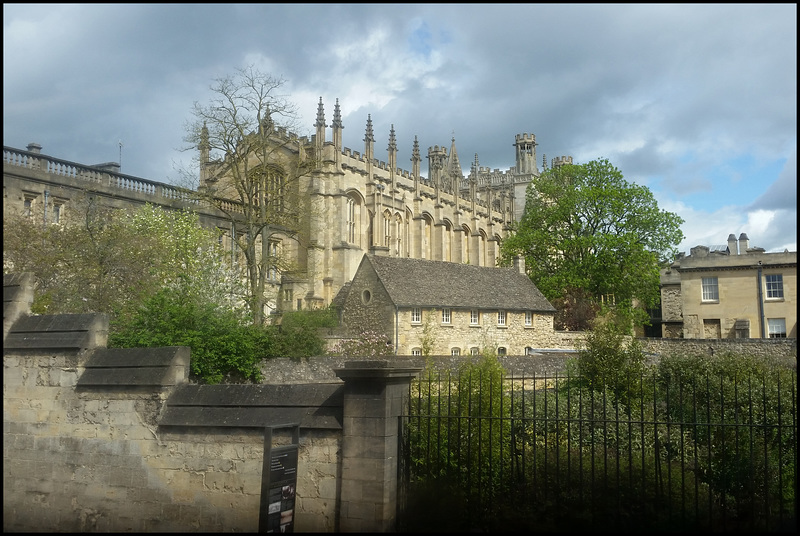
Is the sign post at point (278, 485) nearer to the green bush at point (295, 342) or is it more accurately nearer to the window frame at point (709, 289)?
the green bush at point (295, 342)

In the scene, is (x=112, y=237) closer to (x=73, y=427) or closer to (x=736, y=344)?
(x=73, y=427)

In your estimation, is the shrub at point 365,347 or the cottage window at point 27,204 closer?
the shrub at point 365,347

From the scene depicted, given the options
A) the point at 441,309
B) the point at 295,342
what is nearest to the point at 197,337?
the point at 295,342

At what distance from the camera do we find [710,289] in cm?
4291

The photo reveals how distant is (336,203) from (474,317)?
17.5m

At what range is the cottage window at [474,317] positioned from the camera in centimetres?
3575

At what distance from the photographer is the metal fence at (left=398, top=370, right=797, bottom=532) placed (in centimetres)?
923

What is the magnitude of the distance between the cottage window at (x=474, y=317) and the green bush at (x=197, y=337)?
16413 millimetres

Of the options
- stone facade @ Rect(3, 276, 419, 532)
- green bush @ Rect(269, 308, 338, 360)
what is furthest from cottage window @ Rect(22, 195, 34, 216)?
stone facade @ Rect(3, 276, 419, 532)

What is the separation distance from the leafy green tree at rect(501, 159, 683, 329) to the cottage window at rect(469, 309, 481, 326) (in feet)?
33.3

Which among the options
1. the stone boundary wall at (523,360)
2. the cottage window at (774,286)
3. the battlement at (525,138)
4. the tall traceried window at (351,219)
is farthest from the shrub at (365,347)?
the battlement at (525,138)

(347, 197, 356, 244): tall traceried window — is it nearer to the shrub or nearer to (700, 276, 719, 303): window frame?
the shrub

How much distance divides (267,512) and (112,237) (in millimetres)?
16908

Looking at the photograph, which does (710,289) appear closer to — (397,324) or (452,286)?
(452,286)
